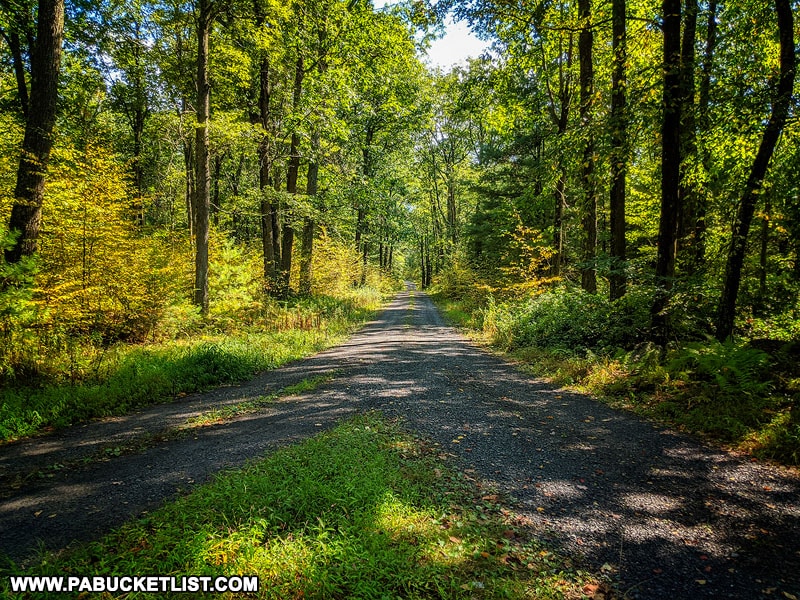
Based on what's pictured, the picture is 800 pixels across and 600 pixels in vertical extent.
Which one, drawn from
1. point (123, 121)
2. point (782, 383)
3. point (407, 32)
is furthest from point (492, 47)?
point (123, 121)

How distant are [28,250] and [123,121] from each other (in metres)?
19.3

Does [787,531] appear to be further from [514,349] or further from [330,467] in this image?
[514,349]

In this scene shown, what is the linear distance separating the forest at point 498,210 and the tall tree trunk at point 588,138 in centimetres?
7

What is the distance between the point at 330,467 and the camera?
361 centimetres

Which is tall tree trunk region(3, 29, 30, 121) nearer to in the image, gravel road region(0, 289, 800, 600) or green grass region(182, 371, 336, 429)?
gravel road region(0, 289, 800, 600)

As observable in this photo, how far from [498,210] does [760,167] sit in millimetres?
12621

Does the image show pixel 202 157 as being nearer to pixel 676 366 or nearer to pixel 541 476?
pixel 541 476

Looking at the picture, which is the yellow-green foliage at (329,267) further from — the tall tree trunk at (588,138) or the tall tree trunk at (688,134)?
the tall tree trunk at (688,134)

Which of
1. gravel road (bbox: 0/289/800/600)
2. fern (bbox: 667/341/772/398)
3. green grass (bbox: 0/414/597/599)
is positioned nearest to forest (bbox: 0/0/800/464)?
fern (bbox: 667/341/772/398)

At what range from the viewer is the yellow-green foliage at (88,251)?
742cm

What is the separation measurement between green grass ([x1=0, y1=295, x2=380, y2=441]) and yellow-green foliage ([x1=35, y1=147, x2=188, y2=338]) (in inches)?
37.6

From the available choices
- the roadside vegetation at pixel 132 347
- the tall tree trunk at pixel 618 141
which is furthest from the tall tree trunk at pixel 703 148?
the roadside vegetation at pixel 132 347

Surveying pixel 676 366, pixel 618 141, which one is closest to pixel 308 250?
pixel 618 141

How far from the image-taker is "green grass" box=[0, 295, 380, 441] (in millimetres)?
5217
